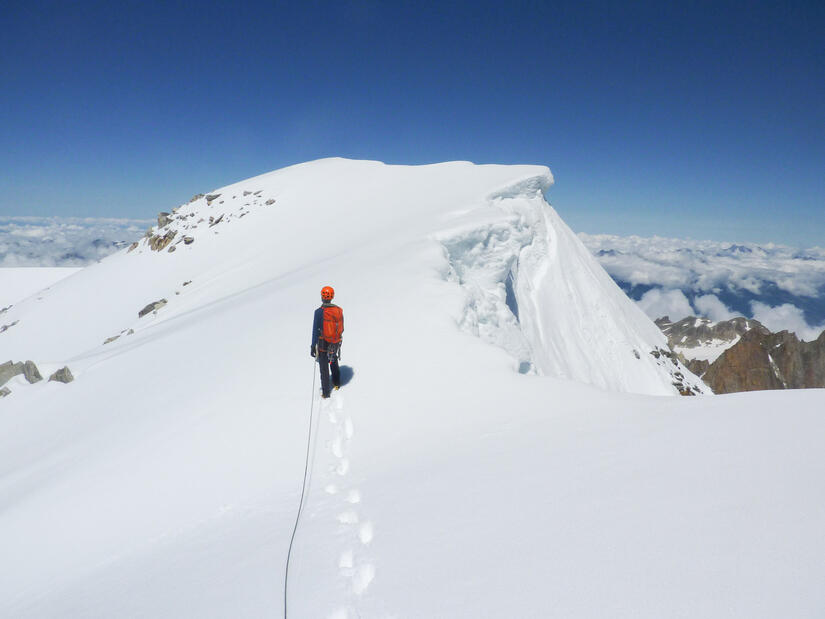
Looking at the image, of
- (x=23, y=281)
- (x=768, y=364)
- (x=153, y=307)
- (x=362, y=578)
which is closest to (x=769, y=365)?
(x=768, y=364)

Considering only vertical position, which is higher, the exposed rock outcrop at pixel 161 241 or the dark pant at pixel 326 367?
the exposed rock outcrop at pixel 161 241

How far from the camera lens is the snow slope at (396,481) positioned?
276 centimetres

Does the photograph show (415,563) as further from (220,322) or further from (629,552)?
(220,322)

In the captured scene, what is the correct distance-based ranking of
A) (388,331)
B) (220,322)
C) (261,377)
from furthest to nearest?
1. (220,322)
2. (388,331)
3. (261,377)

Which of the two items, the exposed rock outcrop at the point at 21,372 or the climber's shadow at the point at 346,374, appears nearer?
the climber's shadow at the point at 346,374

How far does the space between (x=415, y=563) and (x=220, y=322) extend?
34.4 ft

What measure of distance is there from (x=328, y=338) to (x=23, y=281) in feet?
248

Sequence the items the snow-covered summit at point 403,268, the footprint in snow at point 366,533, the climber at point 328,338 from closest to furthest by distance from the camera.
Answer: the footprint in snow at point 366,533 → the climber at point 328,338 → the snow-covered summit at point 403,268

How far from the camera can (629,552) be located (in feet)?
9.24

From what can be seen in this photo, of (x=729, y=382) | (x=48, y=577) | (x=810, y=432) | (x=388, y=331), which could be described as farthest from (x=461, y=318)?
(x=729, y=382)

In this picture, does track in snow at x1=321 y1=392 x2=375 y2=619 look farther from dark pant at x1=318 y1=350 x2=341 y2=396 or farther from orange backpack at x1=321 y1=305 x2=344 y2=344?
orange backpack at x1=321 y1=305 x2=344 y2=344

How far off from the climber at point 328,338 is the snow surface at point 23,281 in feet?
214

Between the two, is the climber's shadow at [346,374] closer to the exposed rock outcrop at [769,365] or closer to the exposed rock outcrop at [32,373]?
the exposed rock outcrop at [32,373]

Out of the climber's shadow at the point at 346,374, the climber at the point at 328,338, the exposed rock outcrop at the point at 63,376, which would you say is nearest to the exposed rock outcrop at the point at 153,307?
the exposed rock outcrop at the point at 63,376
